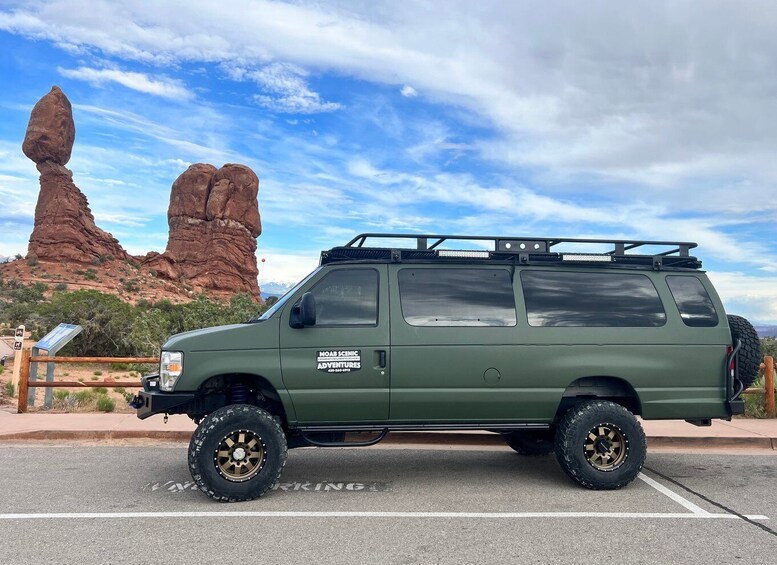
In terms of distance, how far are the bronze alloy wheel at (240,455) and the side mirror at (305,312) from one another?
106 centimetres

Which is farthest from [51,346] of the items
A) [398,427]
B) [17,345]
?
[398,427]

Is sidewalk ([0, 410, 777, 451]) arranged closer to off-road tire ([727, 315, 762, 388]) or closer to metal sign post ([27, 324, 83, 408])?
metal sign post ([27, 324, 83, 408])

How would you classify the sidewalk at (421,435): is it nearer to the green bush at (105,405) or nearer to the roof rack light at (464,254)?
the green bush at (105,405)

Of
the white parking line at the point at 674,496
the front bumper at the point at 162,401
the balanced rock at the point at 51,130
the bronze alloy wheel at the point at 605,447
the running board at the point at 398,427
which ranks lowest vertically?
the white parking line at the point at 674,496

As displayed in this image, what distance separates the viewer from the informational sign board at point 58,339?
10517 mm

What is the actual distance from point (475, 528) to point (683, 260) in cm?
361

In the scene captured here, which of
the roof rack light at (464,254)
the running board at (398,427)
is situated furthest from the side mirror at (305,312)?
the roof rack light at (464,254)

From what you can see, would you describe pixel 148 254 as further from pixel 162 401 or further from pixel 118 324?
pixel 162 401

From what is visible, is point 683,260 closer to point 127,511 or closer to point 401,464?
point 401,464

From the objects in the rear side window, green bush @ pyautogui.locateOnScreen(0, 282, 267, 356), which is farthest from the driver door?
green bush @ pyautogui.locateOnScreen(0, 282, 267, 356)

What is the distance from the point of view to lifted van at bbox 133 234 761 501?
576cm

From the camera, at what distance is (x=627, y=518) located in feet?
17.3

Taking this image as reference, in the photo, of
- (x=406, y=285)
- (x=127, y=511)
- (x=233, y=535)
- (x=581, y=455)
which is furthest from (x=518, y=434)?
(x=127, y=511)

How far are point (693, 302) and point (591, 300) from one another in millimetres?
1064
